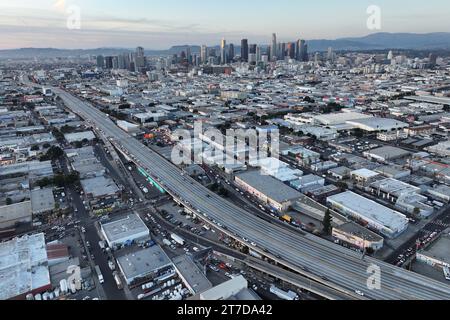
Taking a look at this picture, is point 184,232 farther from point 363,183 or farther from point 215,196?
point 363,183

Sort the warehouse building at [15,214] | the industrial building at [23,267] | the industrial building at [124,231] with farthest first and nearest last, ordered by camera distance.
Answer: the warehouse building at [15,214], the industrial building at [124,231], the industrial building at [23,267]

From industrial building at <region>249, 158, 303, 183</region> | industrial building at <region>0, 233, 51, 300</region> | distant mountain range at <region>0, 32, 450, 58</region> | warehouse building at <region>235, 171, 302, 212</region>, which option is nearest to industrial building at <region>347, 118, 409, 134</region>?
industrial building at <region>249, 158, 303, 183</region>

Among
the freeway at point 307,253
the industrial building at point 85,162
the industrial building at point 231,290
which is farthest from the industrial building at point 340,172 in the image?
the industrial building at point 85,162

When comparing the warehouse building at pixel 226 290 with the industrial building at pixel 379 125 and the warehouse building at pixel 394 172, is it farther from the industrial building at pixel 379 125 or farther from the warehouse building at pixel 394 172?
the industrial building at pixel 379 125

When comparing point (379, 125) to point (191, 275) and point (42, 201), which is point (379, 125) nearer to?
point (191, 275)

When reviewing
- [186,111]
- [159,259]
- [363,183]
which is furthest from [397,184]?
[186,111]

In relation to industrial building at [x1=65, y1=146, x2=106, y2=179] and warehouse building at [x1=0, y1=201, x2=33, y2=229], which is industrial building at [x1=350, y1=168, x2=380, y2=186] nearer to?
industrial building at [x1=65, y1=146, x2=106, y2=179]
